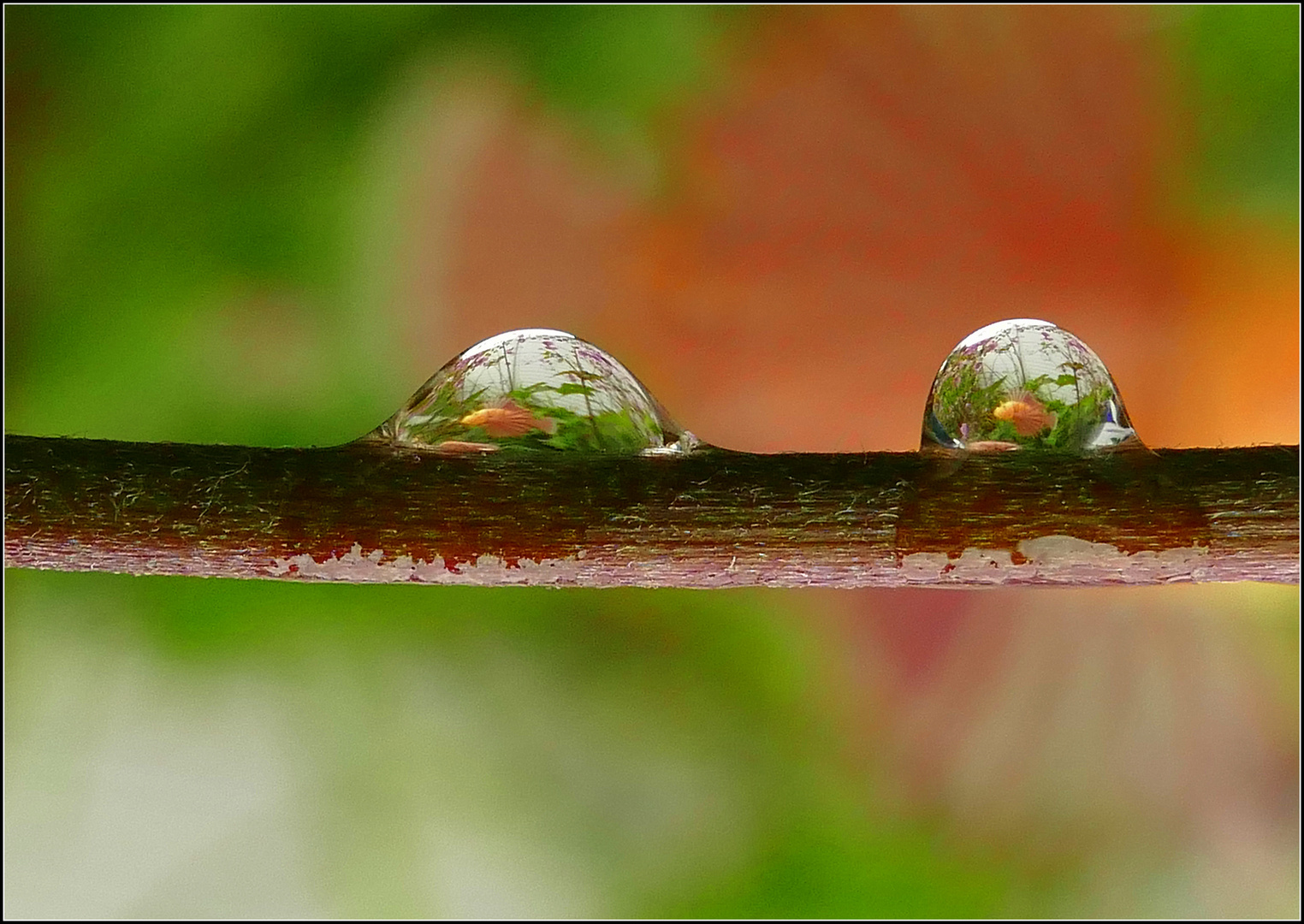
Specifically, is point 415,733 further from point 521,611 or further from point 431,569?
point 431,569

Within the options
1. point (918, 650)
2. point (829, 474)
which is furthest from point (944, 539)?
point (918, 650)

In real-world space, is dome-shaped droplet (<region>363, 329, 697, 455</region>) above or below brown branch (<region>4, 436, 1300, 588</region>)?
above

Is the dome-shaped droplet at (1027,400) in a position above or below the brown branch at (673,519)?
above

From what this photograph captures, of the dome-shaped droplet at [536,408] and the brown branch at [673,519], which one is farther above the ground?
the dome-shaped droplet at [536,408]
